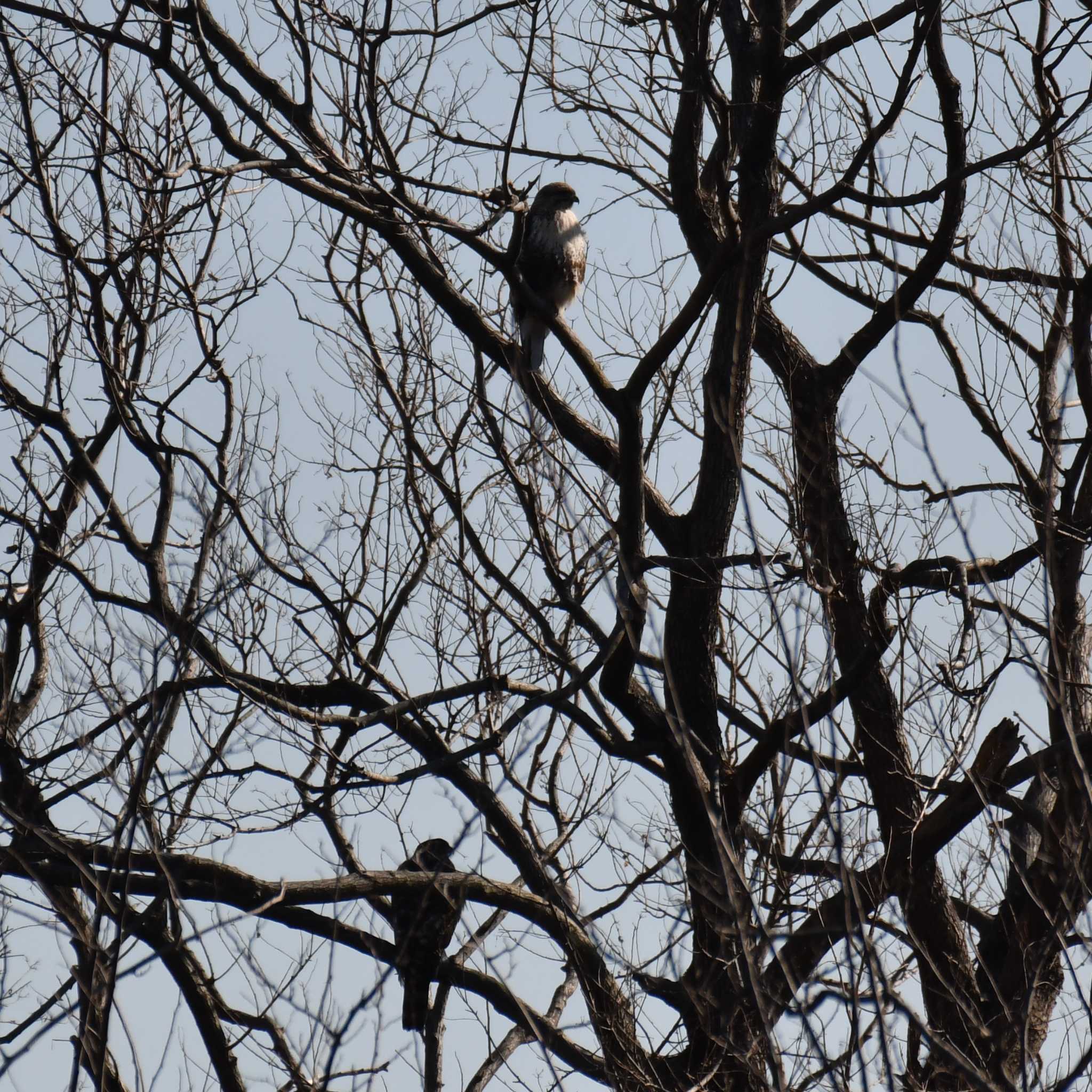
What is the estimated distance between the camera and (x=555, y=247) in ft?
19.7

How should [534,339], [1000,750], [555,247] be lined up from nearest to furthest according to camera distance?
[1000,750] < [534,339] < [555,247]

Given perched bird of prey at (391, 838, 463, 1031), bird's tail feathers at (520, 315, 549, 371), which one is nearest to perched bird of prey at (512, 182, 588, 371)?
bird's tail feathers at (520, 315, 549, 371)

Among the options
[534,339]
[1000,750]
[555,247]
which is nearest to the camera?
[1000,750]

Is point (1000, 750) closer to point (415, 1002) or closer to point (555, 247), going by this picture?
point (415, 1002)

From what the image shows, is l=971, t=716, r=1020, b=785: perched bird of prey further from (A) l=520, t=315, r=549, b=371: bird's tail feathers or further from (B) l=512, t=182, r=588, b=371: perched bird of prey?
(B) l=512, t=182, r=588, b=371: perched bird of prey

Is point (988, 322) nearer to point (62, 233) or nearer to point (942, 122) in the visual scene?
point (942, 122)

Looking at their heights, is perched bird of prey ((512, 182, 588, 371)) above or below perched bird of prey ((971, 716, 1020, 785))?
above

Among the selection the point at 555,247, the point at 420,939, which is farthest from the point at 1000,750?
the point at 555,247

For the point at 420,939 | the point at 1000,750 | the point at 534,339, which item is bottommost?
the point at 1000,750

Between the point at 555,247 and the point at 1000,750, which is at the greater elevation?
the point at 555,247

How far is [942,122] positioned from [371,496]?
95.8 inches

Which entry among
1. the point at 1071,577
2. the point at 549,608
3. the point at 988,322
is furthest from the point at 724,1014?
the point at 988,322

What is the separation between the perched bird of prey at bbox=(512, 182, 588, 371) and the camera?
5930mm

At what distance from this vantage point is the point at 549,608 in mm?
4371
